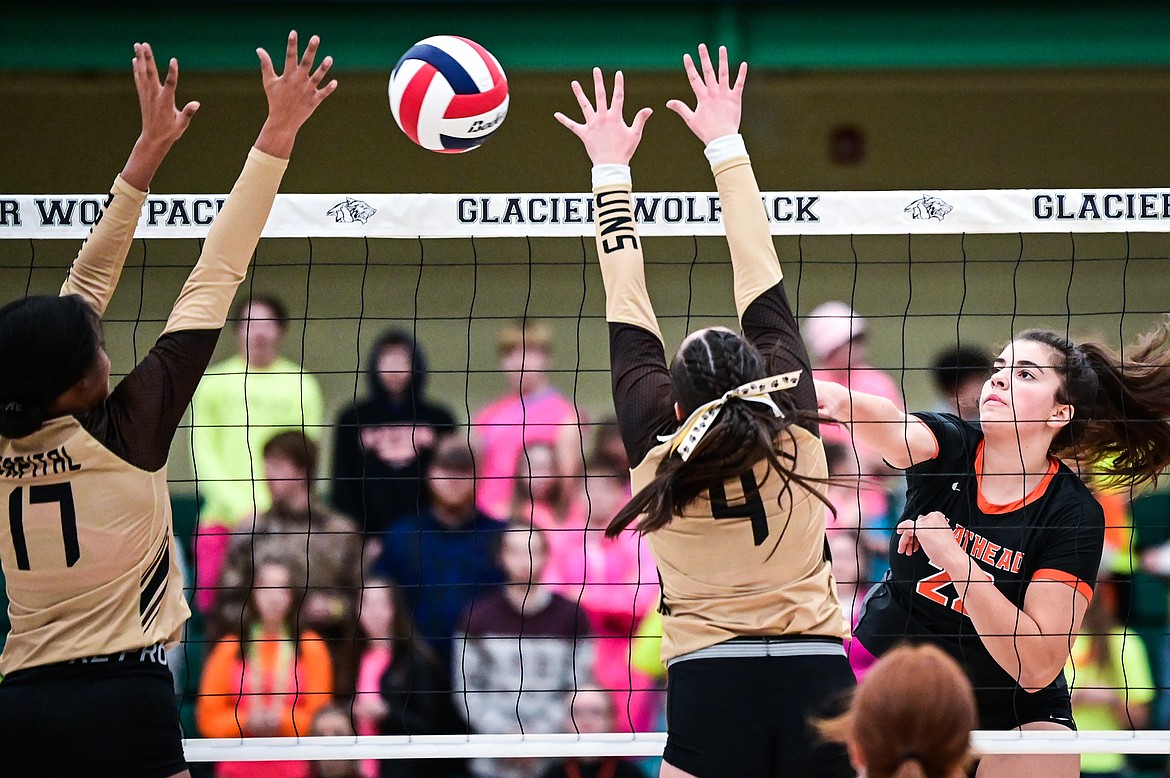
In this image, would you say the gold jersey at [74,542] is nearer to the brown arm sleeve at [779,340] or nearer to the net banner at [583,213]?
the net banner at [583,213]

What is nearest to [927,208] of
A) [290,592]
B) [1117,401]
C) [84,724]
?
[1117,401]

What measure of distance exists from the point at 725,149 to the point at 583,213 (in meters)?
0.94

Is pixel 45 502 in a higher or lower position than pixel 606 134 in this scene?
lower

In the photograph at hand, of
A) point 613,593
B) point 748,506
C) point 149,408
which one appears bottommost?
point 613,593

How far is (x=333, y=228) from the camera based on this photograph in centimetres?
404

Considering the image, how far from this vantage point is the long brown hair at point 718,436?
9.34ft

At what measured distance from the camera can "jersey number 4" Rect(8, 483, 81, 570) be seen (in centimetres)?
285

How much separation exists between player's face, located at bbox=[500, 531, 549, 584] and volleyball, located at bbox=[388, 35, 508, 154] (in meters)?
2.32

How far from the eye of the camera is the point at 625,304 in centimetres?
309

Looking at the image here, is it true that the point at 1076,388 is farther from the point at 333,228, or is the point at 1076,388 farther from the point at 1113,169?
the point at 1113,169

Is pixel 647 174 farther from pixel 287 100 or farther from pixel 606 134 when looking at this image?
pixel 287 100

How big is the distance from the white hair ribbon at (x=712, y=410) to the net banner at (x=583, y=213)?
3.93ft

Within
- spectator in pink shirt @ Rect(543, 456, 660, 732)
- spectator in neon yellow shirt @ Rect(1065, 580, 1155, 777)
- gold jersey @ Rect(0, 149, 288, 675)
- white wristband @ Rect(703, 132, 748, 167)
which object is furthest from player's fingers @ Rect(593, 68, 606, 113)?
spectator in neon yellow shirt @ Rect(1065, 580, 1155, 777)

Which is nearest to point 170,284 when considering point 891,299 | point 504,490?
point 504,490
